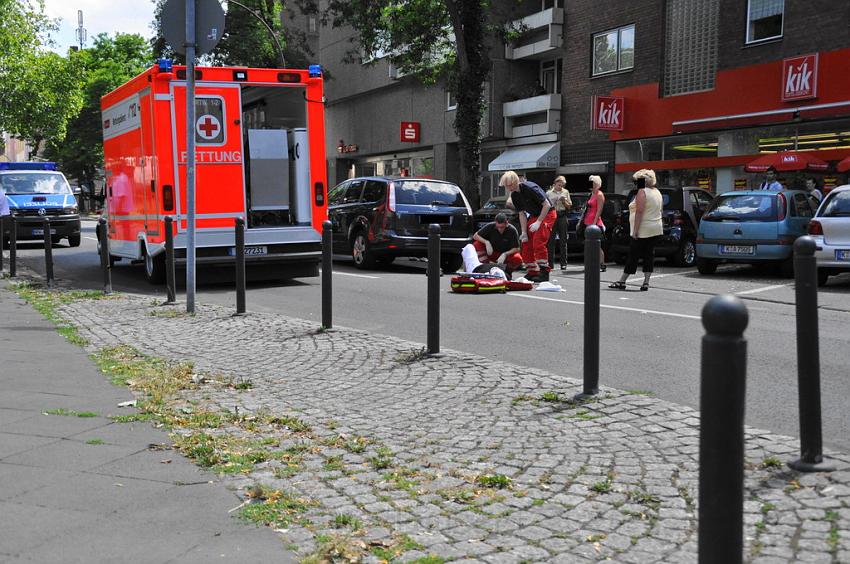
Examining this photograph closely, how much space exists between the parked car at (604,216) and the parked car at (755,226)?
2.76 m

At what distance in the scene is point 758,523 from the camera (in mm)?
3227

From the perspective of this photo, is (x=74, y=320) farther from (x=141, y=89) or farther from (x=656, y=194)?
(x=656, y=194)

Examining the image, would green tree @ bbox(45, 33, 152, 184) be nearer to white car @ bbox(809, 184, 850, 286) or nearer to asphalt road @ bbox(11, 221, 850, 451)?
asphalt road @ bbox(11, 221, 850, 451)

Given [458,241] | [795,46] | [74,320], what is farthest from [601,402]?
[795,46]

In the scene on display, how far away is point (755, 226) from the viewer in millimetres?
14945

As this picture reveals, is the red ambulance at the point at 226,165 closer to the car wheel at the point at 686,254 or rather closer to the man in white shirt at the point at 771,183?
the car wheel at the point at 686,254

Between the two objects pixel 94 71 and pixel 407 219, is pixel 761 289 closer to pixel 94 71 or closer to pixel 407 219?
pixel 407 219

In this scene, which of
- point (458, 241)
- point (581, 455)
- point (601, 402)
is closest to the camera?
point (581, 455)

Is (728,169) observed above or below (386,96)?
below

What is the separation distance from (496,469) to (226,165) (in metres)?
9.71

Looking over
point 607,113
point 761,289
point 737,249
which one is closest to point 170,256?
point 761,289

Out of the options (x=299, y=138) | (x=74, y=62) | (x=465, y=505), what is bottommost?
(x=465, y=505)

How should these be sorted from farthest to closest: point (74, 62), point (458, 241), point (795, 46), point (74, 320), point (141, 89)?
point (74, 62) < point (795, 46) < point (458, 241) < point (141, 89) < point (74, 320)

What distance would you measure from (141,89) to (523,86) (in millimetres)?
21145
